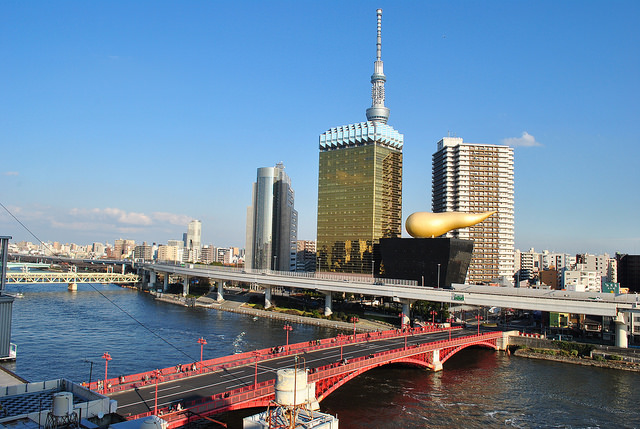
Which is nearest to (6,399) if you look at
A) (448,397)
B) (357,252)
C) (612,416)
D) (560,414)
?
(448,397)

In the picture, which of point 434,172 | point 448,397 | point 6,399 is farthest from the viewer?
point 434,172

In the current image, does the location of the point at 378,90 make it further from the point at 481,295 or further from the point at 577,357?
the point at 577,357

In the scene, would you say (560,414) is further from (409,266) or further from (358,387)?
(409,266)

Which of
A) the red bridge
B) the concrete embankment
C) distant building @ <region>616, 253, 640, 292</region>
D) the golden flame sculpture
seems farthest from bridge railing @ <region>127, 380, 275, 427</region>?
distant building @ <region>616, 253, 640, 292</region>

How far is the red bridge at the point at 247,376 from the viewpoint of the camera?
3994 centimetres

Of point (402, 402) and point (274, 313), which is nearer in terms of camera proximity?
point (402, 402)

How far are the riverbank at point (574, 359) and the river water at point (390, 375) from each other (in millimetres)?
1870

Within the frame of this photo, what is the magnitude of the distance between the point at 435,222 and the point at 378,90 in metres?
78.8

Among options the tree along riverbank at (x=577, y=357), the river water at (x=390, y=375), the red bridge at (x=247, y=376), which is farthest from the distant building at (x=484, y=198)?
the red bridge at (x=247, y=376)

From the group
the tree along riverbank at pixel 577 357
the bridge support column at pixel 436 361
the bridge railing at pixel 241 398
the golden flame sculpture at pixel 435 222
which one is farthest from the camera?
the golden flame sculpture at pixel 435 222

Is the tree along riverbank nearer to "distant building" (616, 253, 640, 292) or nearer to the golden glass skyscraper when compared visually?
the golden glass skyscraper

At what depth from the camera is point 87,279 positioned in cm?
Result: 17288

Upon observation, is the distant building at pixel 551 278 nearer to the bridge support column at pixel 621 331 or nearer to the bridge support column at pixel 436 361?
the bridge support column at pixel 621 331

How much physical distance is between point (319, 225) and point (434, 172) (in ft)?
156
